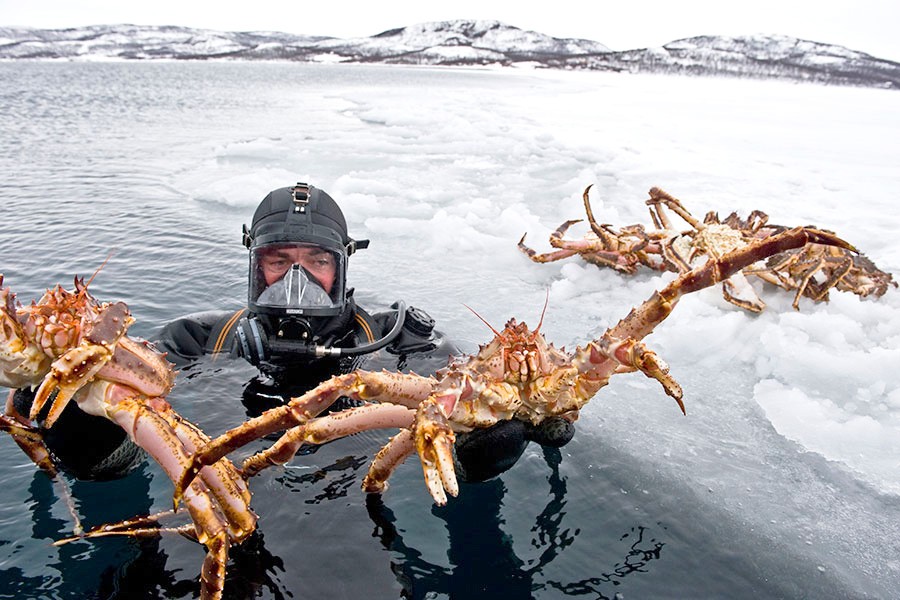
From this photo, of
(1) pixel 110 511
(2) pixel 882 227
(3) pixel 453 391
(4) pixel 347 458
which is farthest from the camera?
(2) pixel 882 227

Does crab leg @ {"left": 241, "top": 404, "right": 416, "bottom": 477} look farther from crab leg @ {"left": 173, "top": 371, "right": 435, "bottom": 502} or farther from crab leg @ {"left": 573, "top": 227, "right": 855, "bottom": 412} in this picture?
crab leg @ {"left": 573, "top": 227, "right": 855, "bottom": 412}

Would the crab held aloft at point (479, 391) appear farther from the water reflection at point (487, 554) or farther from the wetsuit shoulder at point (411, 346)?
the wetsuit shoulder at point (411, 346)

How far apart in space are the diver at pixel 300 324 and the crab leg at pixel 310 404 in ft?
2.19

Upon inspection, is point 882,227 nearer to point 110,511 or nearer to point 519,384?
point 519,384

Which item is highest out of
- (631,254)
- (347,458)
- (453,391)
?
(453,391)

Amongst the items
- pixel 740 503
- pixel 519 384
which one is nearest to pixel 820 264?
pixel 740 503

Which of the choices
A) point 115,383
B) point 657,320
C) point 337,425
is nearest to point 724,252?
point 657,320

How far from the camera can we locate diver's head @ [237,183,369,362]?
11.9 ft

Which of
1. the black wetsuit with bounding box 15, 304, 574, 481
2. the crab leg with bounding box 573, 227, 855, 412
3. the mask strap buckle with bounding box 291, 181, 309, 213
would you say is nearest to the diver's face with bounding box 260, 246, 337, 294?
the mask strap buckle with bounding box 291, 181, 309, 213

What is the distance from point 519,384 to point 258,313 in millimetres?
1711

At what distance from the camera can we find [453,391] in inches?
98.3

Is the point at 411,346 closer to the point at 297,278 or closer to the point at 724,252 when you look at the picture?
the point at 297,278

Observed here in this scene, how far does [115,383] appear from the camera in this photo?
8.02 feet

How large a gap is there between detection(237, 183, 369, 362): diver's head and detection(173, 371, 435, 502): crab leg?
3.77ft
